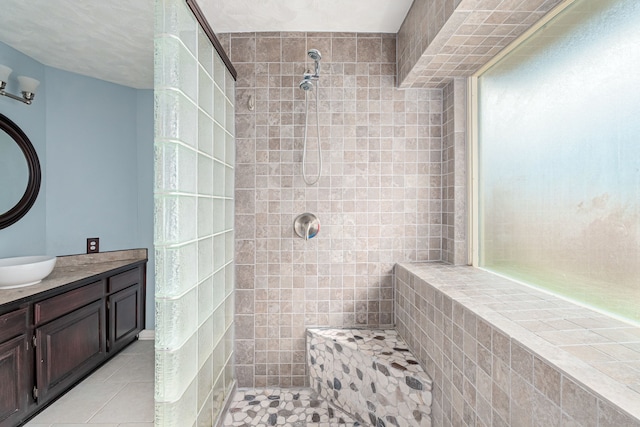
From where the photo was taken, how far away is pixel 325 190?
6.82ft

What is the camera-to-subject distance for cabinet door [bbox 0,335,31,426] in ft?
5.37

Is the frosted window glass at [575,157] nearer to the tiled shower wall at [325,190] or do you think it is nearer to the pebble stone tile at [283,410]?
the tiled shower wall at [325,190]

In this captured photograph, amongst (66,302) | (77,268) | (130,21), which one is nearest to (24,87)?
(130,21)

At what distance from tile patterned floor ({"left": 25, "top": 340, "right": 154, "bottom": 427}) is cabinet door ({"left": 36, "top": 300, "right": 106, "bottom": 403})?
9 centimetres

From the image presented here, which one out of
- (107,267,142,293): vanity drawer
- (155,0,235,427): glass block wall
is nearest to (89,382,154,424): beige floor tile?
(155,0,235,427): glass block wall

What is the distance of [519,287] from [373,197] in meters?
0.99

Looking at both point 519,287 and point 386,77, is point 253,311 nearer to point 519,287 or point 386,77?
point 519,287

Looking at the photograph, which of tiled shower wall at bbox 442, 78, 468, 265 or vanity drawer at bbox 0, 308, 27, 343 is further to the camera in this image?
tiled shower wall at bbox 442, 78, 468, 265

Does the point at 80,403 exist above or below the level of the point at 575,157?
below

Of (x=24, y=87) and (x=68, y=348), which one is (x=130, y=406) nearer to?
(x=68, y=348)

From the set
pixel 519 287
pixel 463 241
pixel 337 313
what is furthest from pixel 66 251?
pixel 519 287

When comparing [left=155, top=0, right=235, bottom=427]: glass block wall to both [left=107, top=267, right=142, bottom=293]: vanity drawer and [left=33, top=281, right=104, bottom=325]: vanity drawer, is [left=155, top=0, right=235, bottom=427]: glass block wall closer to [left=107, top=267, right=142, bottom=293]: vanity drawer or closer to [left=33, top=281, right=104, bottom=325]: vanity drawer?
[left=33, top=281, right=104, bottom=325]: vanity drawer

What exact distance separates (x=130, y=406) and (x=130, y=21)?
2.54 meters

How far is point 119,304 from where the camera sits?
8.43ft
